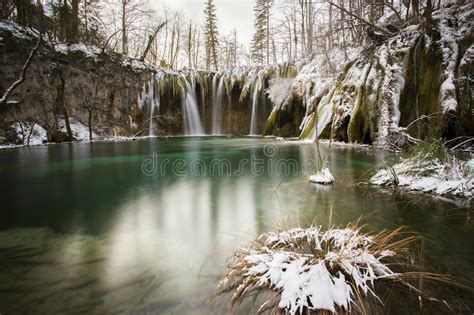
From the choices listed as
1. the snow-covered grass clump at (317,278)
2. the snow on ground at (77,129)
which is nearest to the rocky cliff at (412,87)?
the snow-covered grass clump at (317,278)

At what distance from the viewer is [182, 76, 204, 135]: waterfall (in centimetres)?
2441

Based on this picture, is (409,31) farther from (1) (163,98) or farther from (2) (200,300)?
(1) (163,98)

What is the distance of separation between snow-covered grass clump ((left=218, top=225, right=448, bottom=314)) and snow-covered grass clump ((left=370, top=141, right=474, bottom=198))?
2.82 metres

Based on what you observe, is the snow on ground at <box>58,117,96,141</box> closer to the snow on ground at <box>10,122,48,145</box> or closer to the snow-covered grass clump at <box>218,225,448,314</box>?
the snow on ground at <box>10,122,48,145</box>

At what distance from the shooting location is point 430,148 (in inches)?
179

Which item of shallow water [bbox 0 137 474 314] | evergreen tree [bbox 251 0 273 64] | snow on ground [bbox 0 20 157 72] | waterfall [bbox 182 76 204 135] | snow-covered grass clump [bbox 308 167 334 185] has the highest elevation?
evergreen tree [bbox 251 0 273 64]

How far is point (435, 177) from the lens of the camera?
4.44m

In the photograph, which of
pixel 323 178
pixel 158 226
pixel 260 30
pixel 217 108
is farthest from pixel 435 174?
pixel 260 30

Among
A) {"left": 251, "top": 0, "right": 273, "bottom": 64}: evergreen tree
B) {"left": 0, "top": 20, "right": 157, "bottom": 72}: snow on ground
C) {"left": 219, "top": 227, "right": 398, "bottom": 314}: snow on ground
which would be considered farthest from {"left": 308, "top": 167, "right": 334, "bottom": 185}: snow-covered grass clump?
{"left": 251, "top": 0, "right": 273, "bottom": 64}: evergreen tree

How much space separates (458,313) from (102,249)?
3.00m

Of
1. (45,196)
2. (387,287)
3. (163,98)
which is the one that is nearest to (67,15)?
(163,98)

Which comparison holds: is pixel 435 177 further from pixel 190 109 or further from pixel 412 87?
pixel 190 109

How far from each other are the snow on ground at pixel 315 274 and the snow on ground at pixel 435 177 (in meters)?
2.96

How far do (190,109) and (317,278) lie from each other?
79.1 feet
